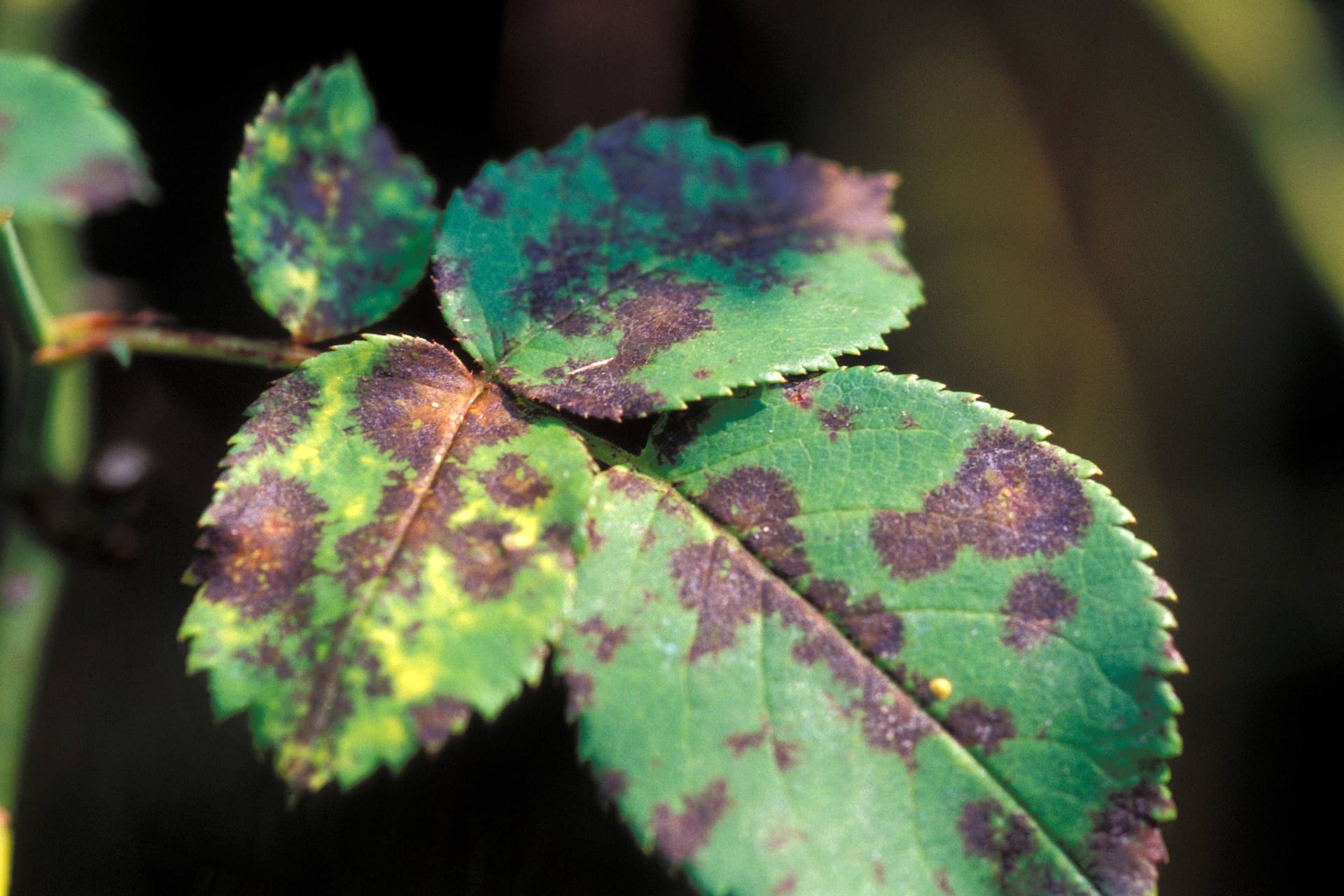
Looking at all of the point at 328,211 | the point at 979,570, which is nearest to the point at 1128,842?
the point at 979,570

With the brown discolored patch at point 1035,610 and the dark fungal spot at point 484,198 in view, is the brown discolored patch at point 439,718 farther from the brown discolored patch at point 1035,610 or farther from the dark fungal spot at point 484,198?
the dark fungal spot at point 484,198

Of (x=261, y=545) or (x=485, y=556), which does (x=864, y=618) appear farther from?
(x=261, y=545)

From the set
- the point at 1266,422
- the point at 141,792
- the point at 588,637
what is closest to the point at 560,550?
the point at 588,637

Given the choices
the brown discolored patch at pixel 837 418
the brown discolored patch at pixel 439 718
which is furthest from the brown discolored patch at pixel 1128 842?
the brown discolored patch at pixel 439 718

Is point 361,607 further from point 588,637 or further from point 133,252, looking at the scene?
point 133,252

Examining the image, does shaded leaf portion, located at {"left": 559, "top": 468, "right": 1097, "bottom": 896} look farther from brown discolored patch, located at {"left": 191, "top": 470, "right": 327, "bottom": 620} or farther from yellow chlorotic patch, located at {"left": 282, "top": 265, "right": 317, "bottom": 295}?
yellow chlorotic patch, located at {"left": 282, "top": 265, "right": 317, "bottom": 295}

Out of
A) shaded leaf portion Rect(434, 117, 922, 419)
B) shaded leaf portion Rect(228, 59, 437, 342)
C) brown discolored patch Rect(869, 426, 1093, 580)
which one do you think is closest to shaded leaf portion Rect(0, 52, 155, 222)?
shaded leaf portion Rect(228, 59, 437, 342)

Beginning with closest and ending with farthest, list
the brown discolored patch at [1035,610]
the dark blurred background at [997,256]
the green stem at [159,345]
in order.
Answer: the brown discolored patch at [1035,610]
the green stem at [159,345]
the dark blurred background at [997,256]
